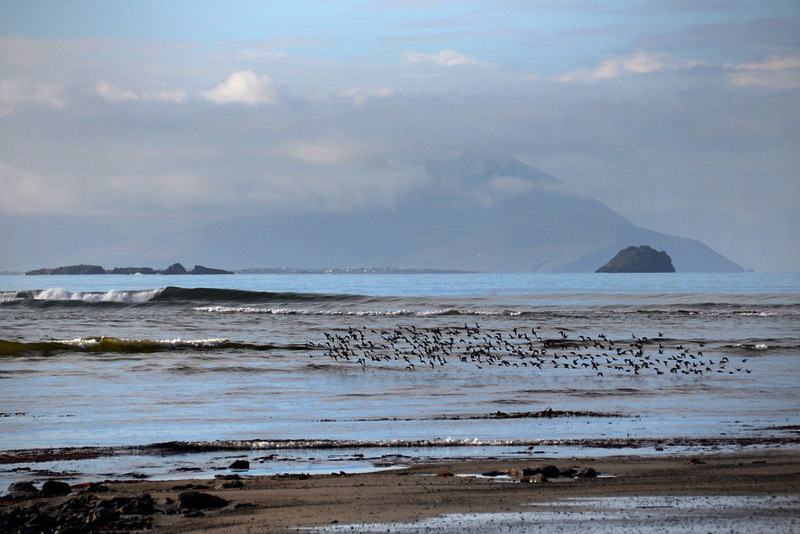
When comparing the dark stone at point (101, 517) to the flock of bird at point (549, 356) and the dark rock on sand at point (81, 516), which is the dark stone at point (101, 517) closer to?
the dark rock on sand at point (81, 516)

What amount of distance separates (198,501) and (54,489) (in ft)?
5.58

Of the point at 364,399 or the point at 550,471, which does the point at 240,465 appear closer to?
the point at 550,471

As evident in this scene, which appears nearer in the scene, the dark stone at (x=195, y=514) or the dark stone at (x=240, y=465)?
the dark stone at (x=195, y=514)

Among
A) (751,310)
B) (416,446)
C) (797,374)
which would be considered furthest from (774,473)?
(751,310)

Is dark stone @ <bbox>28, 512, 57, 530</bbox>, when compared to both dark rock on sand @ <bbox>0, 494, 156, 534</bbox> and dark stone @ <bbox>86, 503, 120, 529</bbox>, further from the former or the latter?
dark stone @ <bbox>86, 503, 120, 529</bbox>

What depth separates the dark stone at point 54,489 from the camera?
7.86 metres

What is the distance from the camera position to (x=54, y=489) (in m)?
7.88

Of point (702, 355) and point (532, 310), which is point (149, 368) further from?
point (532, 310)

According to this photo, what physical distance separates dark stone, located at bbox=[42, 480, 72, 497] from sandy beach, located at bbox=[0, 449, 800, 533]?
9 centimetres

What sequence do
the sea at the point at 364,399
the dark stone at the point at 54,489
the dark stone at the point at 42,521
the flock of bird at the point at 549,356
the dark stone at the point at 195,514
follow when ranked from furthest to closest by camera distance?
the flock of bird at the point at 549,356 < the sea at the point at 364,399 < the dark stone at the point at 54,489 < the dark stone at the point at 195,514 < the dark stone at the point at 42,521

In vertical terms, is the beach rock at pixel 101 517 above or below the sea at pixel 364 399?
above

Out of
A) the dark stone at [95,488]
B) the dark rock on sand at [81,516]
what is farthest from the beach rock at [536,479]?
the dark stone at [95,488]

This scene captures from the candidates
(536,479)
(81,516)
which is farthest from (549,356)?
(81,516)

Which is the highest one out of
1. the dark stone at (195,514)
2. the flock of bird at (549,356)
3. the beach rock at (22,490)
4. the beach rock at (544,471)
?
the beach rock at (22,490)
